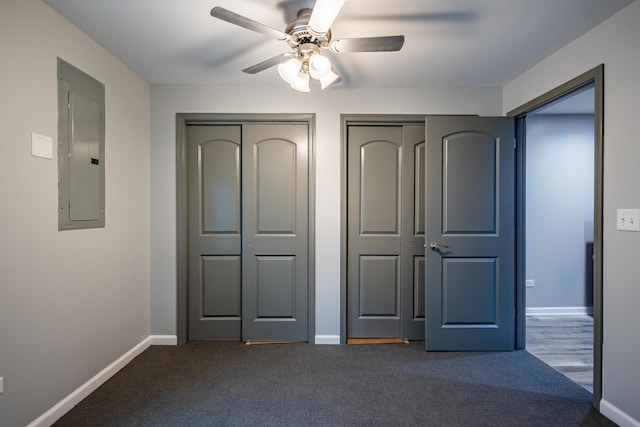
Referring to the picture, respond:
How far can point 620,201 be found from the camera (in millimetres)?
1871

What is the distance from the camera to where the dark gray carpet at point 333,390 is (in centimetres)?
192

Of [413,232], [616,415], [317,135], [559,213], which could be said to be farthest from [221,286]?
[559,213]

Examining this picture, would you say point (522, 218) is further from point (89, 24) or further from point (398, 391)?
point (89, 24)

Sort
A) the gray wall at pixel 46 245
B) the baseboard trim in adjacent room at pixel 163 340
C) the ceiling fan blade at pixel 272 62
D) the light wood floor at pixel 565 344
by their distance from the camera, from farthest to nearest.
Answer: the baseboard trim in adjacent room at pixel 163 340 → the light wood floor at pixel 565 344 → the ceiling fan blade at pixel 272 62 → the gray wall at pixel 46 245

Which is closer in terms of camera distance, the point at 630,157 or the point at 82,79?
the point at 630,157

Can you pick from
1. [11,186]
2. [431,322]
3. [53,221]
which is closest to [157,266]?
[53,221]

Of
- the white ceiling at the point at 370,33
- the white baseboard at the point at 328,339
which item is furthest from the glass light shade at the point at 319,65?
the white baseboard at the point at 328,339

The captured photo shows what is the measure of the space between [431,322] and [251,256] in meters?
1.73

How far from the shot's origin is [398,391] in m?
2.21

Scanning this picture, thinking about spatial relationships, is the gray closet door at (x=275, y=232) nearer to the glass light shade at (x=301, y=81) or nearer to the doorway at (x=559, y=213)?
the glass light shade at (x=301, y=81)

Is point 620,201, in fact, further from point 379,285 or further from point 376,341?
point 376,341

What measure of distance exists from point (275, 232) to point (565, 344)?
9.62 ft

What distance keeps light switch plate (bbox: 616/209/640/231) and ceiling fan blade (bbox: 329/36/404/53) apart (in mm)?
1581

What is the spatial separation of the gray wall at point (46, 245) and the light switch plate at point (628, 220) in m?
3.29
